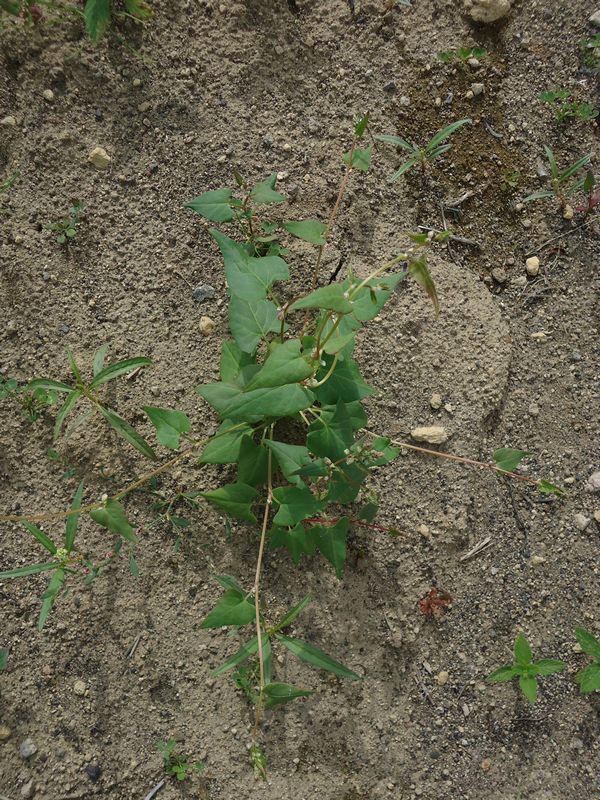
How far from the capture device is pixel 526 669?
2.60 meters

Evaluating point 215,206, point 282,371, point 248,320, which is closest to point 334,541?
point 282,371

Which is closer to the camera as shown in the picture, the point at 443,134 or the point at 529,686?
the point at 529,686

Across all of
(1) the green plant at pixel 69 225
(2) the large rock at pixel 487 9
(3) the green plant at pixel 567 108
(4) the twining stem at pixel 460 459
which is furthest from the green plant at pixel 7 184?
(3) the green plant at pixel 567 108

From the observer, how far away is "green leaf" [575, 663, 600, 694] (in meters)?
2.62

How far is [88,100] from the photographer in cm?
276

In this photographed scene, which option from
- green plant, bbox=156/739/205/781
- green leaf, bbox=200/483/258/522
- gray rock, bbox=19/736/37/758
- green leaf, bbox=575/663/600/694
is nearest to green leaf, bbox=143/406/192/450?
green leaf, bbox=200/483/258/522

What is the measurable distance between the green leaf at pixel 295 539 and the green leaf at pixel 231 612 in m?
0.24

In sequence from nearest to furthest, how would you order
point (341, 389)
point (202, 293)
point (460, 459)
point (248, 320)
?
point (341, 389) < point (248, 320) < point (460, 459) < point (202, 293)

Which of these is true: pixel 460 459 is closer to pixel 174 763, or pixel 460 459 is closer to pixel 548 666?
pixel 548 666

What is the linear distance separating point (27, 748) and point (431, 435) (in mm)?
2064

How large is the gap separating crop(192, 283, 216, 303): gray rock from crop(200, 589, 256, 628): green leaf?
47.3 inches

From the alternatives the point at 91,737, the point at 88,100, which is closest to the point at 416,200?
the point at 88,100

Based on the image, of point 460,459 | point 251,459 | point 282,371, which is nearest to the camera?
point 282,371

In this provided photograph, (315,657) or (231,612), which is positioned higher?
(231,612)
